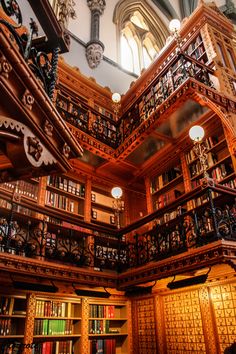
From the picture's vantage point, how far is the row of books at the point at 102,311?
5102 mm

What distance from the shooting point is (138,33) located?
995cm

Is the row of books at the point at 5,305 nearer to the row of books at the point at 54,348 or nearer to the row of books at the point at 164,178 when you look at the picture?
the row of books at the point at 54,348

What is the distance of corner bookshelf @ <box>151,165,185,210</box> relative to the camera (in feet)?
18.6

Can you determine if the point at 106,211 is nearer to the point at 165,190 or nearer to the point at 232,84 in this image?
the point at 165,190

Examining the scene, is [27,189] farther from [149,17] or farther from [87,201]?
[149,17]

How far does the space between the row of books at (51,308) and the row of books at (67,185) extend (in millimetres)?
2001

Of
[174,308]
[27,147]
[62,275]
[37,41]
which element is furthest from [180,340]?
[37,41]

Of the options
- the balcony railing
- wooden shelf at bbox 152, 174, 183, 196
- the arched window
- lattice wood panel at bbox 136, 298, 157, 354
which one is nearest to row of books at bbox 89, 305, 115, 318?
lattice wood panel at bbox 136, 298, 157, 354

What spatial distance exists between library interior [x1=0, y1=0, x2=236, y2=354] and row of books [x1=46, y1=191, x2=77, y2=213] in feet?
0.09

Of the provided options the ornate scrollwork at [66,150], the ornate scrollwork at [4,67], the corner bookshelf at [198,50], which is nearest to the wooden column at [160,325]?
the ornate scrollwork at [66,150]

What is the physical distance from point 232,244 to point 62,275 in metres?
2.27

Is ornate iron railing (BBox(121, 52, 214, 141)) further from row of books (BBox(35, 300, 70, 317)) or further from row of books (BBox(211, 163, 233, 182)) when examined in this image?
row of books (BBox(35, 300, 70, 317))

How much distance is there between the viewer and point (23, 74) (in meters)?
1.63

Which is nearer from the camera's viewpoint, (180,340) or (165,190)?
(180,340)
